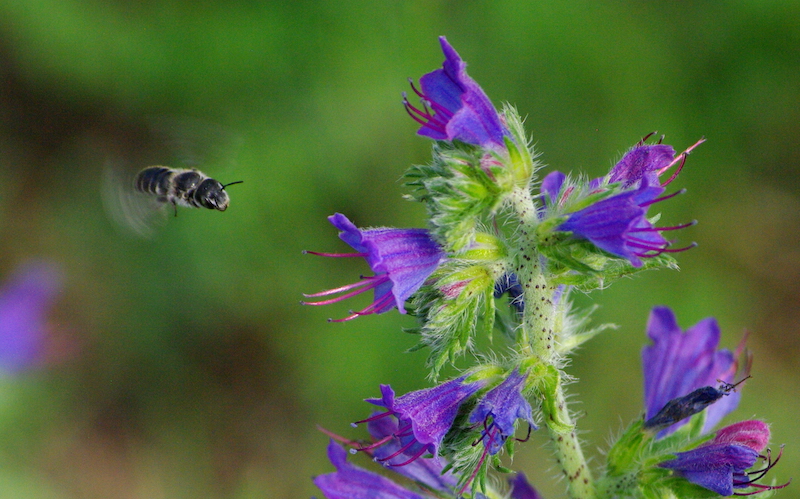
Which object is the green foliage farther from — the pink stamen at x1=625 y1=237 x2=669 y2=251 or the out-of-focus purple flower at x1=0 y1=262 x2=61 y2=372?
the out-of-focus purple flower at x1=0 y1=262 x2=61 y2=372

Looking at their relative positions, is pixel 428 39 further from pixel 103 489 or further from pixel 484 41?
pixel 103 489

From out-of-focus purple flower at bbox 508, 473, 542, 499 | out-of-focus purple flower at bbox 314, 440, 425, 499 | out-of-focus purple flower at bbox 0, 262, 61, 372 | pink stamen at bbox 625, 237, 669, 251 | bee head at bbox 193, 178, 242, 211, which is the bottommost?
out-of-focus purple flower at bbox 508, 473, 542, 499

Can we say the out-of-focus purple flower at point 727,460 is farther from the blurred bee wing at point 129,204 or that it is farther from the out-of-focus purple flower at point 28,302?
the out-of-focus purple flower at point 28,302

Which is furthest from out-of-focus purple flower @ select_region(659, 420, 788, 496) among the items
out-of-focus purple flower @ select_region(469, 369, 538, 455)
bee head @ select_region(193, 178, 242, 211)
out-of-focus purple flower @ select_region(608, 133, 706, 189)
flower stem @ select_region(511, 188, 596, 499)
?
bee head @ select_region(193, 178, 242, 211)

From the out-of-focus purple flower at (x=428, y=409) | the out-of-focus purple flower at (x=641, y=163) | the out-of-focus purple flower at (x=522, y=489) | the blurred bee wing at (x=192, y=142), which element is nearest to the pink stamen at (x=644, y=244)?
the out-of-focus purple flower at (x=641, y=163)

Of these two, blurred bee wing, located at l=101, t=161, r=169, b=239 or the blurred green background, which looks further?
the blurred green background

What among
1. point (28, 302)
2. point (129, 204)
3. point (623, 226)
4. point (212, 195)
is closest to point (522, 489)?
point (623, 226)
